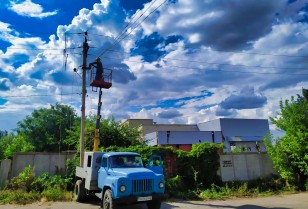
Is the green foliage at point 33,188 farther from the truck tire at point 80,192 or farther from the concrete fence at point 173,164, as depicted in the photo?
the truck tire at point 80,192

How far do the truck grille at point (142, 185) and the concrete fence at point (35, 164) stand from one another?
352 inches

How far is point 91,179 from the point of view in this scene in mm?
11922

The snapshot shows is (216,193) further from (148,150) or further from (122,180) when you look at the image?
(122,180)

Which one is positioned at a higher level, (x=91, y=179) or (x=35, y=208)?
(x=91, y=179)

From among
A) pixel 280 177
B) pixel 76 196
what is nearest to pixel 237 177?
pixel 280 177

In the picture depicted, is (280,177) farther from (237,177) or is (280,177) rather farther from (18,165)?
(18,165)

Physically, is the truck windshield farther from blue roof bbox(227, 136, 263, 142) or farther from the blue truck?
blue roof bbox(227, 136, 263, 142)

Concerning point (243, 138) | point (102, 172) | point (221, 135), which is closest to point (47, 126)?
point (221, 135)

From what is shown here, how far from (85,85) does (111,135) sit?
203 inches

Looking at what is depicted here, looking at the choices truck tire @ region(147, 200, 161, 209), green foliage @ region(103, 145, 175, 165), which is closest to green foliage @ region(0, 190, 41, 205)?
green foliage @ region(103, 145, 175, 165)

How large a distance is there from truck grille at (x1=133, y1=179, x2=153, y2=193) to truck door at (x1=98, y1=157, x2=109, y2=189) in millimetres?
1525

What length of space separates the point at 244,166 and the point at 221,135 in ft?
72.1

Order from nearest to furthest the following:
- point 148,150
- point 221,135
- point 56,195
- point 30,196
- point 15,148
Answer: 1. point 30,196
2. point 56,195
3. point 148,150
4. point 15,148
5. point 221,135

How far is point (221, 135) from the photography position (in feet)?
133
